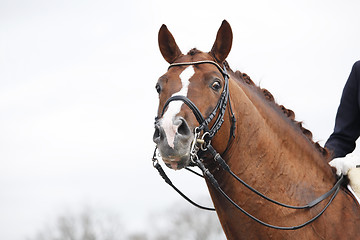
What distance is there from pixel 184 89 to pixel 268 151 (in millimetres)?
1170

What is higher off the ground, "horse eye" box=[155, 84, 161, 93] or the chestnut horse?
"horse eye" box=[155, 84, 161, 93]

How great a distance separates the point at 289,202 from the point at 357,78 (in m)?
1.90

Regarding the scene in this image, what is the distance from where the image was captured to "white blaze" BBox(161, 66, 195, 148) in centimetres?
496

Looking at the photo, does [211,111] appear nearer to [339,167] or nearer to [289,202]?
[289,202]

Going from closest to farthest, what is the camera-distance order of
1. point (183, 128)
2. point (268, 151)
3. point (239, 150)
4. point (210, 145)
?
1. point (183, 128)
2. point (210, 145)
3. point (239, 150)
4. point (268, 151)

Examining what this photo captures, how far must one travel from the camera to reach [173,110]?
512 centimetres

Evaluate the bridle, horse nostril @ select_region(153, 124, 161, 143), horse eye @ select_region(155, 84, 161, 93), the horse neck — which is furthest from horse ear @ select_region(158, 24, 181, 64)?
horse nostril @ select_region(153, 124, 161, 143)

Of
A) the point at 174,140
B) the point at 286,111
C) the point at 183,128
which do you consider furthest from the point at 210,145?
the point at 286,111

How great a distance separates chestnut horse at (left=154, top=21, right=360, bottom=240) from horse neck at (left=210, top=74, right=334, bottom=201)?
0.03ft

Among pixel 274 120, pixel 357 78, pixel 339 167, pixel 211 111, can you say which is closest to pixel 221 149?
pixel 211 111

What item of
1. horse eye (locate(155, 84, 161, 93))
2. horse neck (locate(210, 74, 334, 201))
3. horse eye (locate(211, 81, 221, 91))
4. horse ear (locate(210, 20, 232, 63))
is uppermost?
horse ear (locate(210, 20, 232, 63))

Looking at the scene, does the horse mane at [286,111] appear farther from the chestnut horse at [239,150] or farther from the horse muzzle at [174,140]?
the horse muzzle at [174,140]

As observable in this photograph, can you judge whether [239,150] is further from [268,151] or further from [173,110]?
[173,110]

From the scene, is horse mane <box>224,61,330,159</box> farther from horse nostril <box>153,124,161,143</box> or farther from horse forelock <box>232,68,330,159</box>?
horse nostril <box>153,124,161,143</box>
